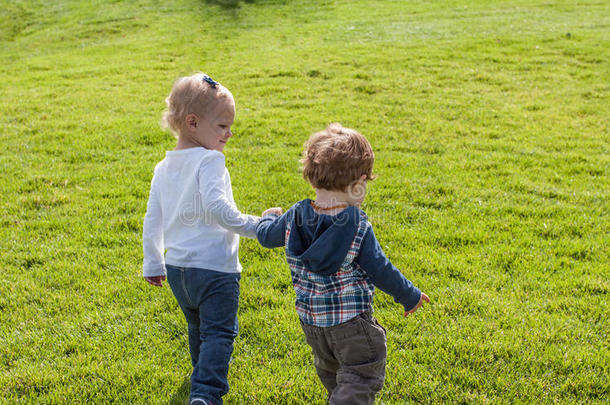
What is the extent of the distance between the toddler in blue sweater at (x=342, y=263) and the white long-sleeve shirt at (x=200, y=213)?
1.00 feet

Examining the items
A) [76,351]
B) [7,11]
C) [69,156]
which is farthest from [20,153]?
[7,11]

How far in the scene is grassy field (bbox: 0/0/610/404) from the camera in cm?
344

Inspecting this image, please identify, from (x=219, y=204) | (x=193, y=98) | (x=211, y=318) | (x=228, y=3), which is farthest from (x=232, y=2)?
(x=211, y=318)

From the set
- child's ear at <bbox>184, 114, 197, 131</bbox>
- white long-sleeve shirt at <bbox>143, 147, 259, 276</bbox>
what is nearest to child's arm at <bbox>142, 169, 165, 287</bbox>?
white long-sleeve shirt at <bbox>143, 147, 259, 276</bbox>

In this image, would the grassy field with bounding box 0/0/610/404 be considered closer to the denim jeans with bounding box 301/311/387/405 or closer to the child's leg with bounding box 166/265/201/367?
the child's leg with bounding box 166/265/201/367

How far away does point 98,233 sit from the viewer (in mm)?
5355

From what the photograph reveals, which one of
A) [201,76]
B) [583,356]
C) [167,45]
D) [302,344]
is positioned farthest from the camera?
[167,45]

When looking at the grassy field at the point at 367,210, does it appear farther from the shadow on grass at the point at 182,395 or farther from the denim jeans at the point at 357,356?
the denim jeans at the point at 357,356

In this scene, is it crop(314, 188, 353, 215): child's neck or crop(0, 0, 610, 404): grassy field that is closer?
crop(314, 188, 353, 215): child's neck

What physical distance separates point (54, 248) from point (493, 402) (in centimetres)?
426

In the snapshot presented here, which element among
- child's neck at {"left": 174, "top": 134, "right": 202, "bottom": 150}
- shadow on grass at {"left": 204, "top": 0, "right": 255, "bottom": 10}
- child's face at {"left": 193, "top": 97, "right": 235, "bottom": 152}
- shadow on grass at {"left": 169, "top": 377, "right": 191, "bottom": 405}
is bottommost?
shadow on grass at {"left": 169, "top": 377, "right": 191, "bottom": 405}

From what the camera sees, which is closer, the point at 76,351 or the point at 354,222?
the point at 354,222

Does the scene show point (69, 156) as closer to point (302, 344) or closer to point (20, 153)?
point (20, 153)

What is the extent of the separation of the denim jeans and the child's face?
1.21 meters
